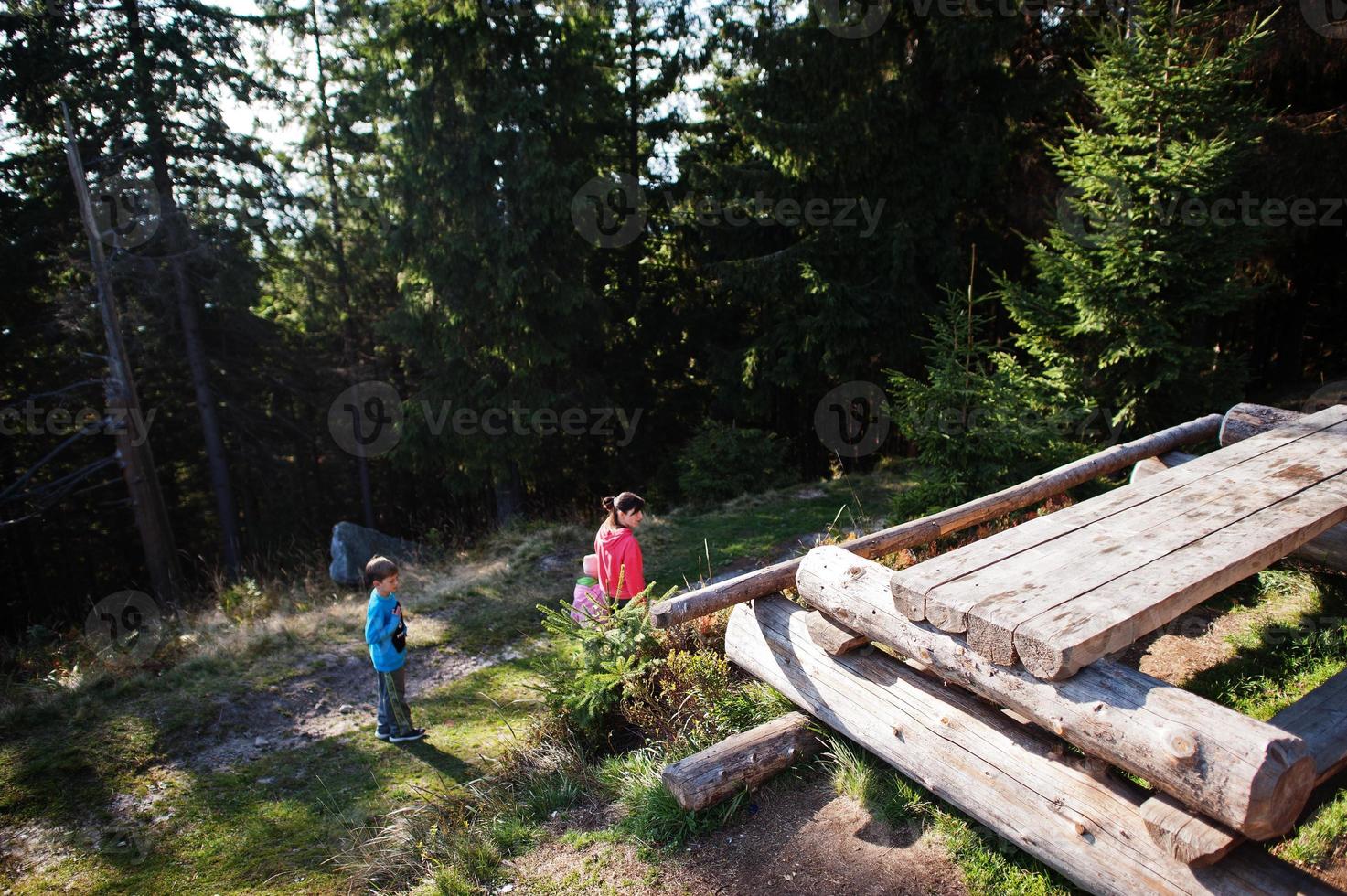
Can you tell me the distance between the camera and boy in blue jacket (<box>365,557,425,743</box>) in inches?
235

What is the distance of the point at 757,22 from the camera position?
1357 cm

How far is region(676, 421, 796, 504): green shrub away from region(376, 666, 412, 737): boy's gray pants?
26.2ft

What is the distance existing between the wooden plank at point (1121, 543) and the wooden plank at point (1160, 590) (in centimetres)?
6

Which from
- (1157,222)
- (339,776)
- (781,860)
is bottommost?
(339,776)

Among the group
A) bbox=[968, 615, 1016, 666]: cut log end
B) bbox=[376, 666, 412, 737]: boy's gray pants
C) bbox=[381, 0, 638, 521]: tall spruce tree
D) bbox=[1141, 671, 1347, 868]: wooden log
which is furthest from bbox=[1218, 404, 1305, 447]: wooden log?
bbox=[381, 0, 638, 521]: tall spruce tree

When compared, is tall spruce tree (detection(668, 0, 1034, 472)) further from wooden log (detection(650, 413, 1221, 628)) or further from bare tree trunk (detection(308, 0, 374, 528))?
bare tree trunk (detection(308, 0, 374, 528))

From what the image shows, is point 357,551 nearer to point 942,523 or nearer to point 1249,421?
point 942,523

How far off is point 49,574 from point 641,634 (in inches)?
956

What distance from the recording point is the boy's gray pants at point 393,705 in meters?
6.20

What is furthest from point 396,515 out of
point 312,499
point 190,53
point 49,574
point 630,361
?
point 190,53

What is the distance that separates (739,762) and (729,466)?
9.85 m

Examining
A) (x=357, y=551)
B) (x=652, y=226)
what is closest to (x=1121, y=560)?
(x=357, y=551)

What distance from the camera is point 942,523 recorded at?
580cm

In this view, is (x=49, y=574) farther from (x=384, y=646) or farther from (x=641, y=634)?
(x=641, y=634)
